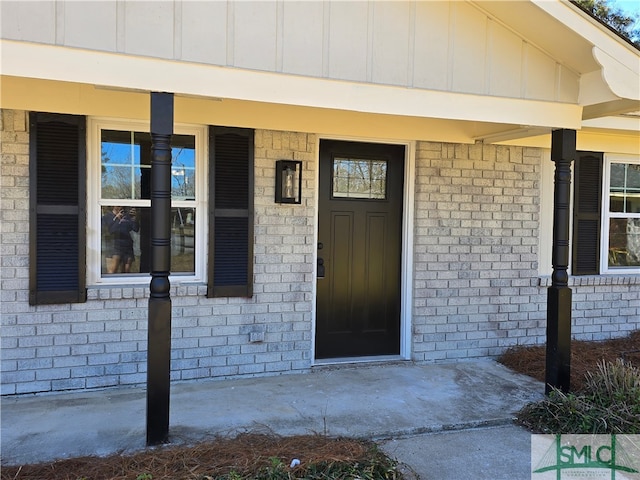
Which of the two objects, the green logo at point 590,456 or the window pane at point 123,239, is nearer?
the green logo at point 590,456

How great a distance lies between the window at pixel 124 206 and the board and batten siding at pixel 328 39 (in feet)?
4.57

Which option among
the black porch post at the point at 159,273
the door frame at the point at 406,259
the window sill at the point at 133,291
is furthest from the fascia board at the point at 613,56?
the window sill at the point at 133,291

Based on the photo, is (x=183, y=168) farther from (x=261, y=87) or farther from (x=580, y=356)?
(x=580, y=356)

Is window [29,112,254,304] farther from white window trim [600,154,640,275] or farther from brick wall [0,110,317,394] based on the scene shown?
white window trim [600,154,640,275]

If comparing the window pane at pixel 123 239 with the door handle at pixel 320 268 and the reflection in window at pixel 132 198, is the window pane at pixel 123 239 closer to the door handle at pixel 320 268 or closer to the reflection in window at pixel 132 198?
the reflection in window at pixel 132 198

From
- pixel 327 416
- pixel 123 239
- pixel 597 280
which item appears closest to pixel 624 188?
pixel 597 280

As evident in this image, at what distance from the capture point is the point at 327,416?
399 centimetres

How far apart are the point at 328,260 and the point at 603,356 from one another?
3.06 metres

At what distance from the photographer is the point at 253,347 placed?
4.93 m

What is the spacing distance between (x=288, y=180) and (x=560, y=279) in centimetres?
253

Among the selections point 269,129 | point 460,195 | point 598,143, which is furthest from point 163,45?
point 598,143

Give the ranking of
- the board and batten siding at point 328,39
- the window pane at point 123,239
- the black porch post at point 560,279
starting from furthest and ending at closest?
the window pane at point 123,239 → the black porch post at point 560,279 → the board and batten siding at point 328,39

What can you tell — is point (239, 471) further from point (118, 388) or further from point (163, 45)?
point (163, 45)

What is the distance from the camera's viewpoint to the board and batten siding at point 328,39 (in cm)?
306
